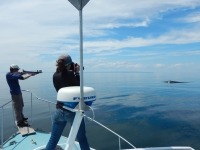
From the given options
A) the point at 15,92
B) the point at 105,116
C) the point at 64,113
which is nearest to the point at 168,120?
the point at 105,116

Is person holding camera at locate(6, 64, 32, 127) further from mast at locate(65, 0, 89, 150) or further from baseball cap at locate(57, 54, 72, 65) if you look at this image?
mast at locate(65, 0, 89, 150)

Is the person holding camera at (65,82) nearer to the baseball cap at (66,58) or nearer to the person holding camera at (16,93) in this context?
the baseball cap at (66,58)

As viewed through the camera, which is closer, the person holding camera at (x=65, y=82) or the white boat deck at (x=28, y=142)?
the person holding camera at (x=65, y=82)

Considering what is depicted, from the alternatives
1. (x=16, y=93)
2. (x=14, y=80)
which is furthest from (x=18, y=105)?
(x=14, y=80)

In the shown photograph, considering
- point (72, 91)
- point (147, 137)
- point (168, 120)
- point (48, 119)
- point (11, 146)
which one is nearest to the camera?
point (72, 91)

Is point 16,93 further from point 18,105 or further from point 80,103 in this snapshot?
point 80,103

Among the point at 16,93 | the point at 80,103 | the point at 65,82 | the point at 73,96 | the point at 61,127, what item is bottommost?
the point at 61,127

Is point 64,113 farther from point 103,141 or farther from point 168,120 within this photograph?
point 168,120

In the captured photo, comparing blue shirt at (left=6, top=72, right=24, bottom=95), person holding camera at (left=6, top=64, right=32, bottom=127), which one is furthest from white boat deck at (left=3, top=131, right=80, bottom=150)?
blue shirt at (left=6, top=72, right=24, bottom=95)

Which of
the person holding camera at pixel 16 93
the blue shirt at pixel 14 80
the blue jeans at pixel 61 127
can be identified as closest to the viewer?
the blue jeans at pixel 61 127

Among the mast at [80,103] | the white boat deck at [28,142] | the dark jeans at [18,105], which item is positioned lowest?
the white boat deck at [28,142]

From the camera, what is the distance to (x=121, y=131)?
22266 millimetres

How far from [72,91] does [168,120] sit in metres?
25.6

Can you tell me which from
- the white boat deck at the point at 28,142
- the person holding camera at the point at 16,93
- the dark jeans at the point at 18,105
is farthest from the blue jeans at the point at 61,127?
the dark jeans at the point at 18,105
